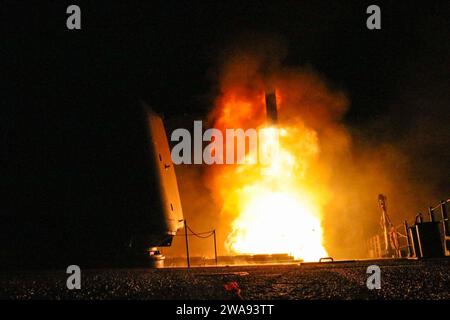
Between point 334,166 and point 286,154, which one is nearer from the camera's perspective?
point 286,154

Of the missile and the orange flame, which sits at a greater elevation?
the missile

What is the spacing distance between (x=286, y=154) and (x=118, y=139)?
14.2 metres

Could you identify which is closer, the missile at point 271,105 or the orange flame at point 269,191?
the missile at point 271,105

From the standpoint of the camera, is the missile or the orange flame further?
the orange flame

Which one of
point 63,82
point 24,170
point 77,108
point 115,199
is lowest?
point 115,199

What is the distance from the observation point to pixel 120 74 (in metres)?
10.2

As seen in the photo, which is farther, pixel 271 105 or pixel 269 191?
pixel 269 191

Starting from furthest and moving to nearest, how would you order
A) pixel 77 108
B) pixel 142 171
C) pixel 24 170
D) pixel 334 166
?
pixel 334 166, pixel 142 171, pixel 77 108, pixel 24 170

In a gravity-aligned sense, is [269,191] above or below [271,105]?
below

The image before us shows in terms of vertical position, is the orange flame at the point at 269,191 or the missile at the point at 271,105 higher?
the missile at the point at 271,105

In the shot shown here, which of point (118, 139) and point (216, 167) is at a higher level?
point (216, 167)

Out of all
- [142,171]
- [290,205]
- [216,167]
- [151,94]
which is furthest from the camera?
[216,167]

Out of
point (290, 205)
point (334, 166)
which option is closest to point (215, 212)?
point (290, 205)

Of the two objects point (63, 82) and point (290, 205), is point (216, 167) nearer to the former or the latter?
point (290, 205)
